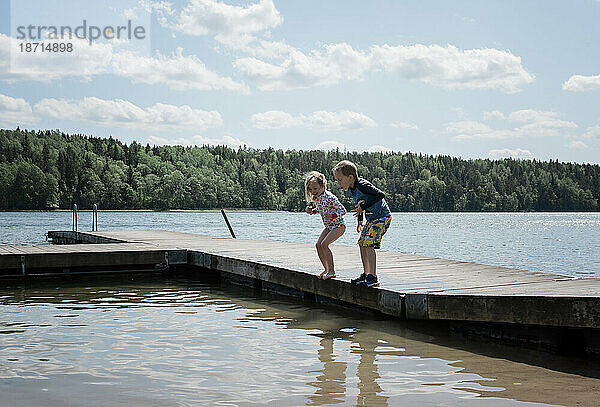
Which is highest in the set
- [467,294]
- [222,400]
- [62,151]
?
[62,151]

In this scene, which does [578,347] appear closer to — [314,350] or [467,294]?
[467,294]

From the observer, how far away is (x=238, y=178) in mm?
127125

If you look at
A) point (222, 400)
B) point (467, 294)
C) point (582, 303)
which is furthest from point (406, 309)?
point (222, 400)

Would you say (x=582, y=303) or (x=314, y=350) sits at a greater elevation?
(x=582, y=303)

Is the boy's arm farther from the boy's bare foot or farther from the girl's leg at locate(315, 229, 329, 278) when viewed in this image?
the boy's bare foot

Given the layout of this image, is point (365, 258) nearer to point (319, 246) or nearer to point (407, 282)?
point (407, 282)

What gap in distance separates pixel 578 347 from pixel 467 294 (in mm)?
1194

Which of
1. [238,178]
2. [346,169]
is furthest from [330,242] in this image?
[238,178]

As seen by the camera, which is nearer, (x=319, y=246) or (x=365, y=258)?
(x=365, y=258)

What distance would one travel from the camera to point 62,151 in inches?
4550

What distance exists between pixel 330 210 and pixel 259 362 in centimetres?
276

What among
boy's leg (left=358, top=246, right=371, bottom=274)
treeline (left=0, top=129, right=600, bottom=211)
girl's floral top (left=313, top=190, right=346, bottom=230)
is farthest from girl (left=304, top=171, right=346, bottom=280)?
treeline (left=0, top=129, right=600, bottom=211)

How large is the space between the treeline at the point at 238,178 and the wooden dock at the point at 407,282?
9231 centimetres

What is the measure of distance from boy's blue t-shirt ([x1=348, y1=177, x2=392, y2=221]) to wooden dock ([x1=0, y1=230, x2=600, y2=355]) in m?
0.92
